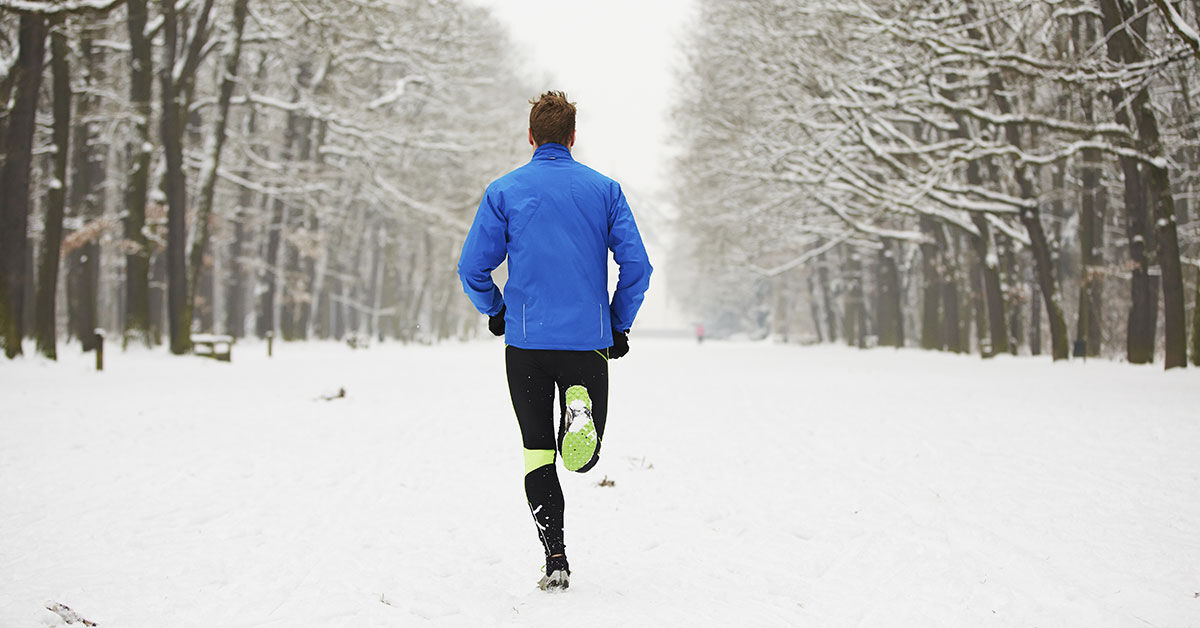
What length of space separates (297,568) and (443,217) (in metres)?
23.3

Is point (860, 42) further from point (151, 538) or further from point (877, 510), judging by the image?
point (151, 538)

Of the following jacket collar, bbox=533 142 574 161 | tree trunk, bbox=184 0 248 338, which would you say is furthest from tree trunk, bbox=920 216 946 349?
jacket collar, bbox=533 142 574 161

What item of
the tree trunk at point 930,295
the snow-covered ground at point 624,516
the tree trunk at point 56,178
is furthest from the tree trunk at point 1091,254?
the tree trunk at point 56,178

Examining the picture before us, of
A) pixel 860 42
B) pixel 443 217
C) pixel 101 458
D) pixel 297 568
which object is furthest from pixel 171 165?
pixel 297 568

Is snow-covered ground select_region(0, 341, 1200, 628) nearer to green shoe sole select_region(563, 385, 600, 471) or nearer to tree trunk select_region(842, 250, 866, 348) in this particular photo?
green shoe sole select_region(563, 385, 600, 471)

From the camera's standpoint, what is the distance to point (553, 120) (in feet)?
12.8

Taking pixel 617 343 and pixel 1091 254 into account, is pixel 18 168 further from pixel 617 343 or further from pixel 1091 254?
pixel 1091 254

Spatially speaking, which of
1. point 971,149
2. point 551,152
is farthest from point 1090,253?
point 551,152

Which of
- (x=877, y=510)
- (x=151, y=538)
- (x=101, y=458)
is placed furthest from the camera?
(x=101, y=458)

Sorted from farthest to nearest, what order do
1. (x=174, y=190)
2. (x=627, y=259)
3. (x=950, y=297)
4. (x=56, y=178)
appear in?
(x=950, y=297), (x=174, y=190), (x=56, y=178), (x=627, y=259)

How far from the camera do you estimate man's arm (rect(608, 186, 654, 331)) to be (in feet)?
12.5

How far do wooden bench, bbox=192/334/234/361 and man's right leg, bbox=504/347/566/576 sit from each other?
1677cm

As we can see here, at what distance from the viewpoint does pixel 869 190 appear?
2039 cm

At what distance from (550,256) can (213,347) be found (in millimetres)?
17250
